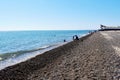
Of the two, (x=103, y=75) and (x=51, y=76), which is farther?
(x=51, y=76)

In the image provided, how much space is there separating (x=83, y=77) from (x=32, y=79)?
9.65 ft

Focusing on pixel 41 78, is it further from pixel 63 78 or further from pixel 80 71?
pixel 80 71

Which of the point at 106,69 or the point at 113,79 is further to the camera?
the point at 106,69

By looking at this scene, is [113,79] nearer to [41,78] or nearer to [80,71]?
[80,71]

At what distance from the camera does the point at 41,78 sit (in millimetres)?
13797

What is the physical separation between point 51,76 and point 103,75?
2961 millimetres

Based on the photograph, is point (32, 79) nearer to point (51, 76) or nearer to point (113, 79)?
point (51, 76)

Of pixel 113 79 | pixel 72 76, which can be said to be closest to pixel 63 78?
pixel 72 76

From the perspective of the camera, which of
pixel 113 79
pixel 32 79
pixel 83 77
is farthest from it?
pixel 32 79

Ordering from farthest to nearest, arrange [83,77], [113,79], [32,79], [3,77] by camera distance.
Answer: [3,77] → [32,79] → [83,77] → [113,79]

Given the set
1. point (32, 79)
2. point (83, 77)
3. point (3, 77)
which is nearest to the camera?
point (83, 77)

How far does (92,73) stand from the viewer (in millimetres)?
13766

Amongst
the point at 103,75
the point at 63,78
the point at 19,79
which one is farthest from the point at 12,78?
the point at 103,75

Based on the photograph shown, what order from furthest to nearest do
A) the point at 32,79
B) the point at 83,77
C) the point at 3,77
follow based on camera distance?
the point at 3,77 → the point at 32,79 → the point at 83,77
